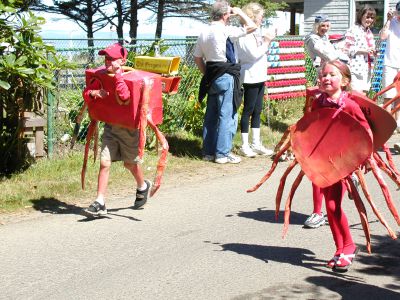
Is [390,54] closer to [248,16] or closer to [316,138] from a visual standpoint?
[248,16]

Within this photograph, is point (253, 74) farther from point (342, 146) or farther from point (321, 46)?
point (342, 146)

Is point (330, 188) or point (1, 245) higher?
point (330, 188)

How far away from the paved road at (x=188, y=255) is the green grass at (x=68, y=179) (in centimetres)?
34

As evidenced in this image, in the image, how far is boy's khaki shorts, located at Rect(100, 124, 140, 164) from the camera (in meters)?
7.88

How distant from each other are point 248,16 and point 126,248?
4.77 metres

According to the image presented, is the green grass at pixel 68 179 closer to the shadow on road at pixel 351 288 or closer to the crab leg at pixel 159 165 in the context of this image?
the crab leg at pixel 159 165

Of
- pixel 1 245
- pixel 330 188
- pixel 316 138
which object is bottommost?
pixel 1 245

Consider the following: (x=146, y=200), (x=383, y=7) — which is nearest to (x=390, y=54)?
(x=146, y=200)

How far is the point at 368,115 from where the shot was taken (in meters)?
5.88

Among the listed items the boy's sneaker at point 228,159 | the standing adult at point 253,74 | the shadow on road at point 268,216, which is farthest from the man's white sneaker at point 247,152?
the shadow on road at point 268,216

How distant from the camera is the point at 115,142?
7941 millimetres

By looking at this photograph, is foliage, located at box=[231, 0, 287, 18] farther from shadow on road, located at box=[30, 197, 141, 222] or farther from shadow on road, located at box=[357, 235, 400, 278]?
shadow on road, located at box=[357, 235, 400, 278]

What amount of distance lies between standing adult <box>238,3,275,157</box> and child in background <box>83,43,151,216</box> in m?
3.23

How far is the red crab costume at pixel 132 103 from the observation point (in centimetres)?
747
